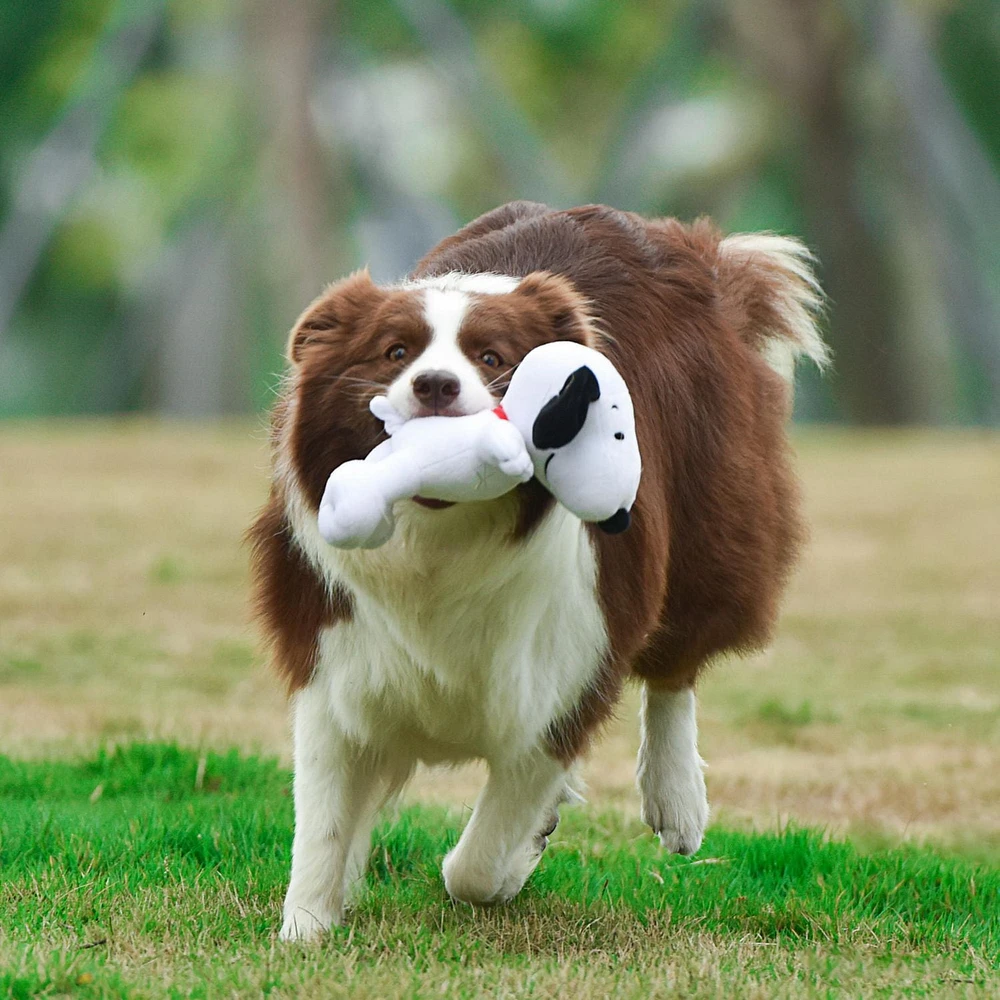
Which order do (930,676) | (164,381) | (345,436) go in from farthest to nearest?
(164,381) → (930,676) → (345,436)

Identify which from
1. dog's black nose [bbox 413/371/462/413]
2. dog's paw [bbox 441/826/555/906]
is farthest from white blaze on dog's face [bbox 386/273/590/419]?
dog's paw [bbox 441/826/555/906]

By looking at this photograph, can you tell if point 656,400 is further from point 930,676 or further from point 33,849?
point 930,676

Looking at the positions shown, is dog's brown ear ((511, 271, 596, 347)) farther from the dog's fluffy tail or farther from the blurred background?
the blurred background

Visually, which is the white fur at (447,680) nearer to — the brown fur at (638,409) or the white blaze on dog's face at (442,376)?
the brown fur at (638,409)

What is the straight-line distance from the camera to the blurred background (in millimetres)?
23875

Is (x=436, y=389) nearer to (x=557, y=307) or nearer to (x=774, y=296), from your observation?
(x=557, y=307)

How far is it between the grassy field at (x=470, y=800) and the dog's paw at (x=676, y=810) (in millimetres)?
65

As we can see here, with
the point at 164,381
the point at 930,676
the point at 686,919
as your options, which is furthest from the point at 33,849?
the point at 164,381

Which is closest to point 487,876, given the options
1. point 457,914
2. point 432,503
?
point 457,914

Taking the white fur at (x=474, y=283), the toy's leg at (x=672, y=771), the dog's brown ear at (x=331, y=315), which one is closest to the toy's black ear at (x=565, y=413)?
the white fur at (x=474, y=283)

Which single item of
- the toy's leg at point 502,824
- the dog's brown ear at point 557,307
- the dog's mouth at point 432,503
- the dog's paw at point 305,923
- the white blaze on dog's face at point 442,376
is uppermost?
the dog's brown ear at point 557,307

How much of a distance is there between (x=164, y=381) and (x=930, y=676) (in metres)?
21.9

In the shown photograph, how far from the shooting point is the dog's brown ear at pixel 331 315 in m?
3.81

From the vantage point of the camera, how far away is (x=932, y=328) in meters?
26.0
